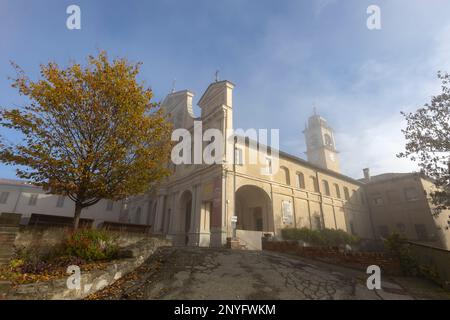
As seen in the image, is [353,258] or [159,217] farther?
[159,217]

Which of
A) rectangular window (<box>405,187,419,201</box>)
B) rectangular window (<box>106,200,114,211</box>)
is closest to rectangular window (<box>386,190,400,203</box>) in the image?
rectangular window (<box>405,187,419,201</box>)

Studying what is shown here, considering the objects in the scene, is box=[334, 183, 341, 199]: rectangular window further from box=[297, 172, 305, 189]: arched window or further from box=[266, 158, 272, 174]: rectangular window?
box=[266, 158, 272, 174]: rectangular window

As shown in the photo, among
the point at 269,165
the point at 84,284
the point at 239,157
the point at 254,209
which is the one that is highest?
the point at 269,165

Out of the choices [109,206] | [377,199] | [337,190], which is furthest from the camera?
[109,206]

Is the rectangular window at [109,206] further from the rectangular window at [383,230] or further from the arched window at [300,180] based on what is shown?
the rectangular window at [383,230]

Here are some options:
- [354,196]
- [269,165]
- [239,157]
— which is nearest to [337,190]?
[354,196]

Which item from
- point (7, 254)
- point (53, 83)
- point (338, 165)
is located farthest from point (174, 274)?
point (338, 165)

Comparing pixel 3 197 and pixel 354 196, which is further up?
pixel 354 196

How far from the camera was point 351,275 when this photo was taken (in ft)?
25.5

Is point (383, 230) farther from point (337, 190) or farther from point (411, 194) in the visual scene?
point (337, 190)

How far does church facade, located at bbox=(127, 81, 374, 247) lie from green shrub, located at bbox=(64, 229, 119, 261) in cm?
864

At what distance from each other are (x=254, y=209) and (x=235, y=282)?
1564 cm

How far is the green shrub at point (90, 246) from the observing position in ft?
22.3

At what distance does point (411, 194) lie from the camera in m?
27.6
